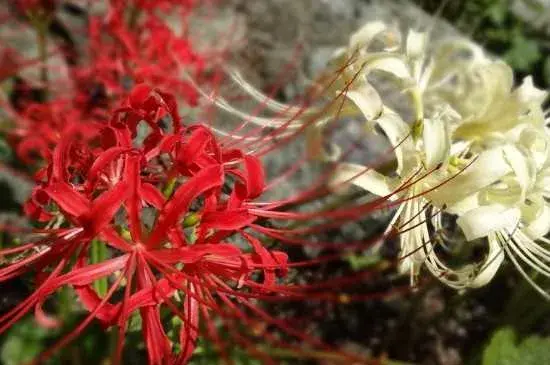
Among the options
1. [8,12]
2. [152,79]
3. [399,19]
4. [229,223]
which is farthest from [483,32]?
[229,223]

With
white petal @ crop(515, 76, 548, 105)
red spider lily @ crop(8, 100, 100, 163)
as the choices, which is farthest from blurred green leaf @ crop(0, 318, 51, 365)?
white petal @ crop(515, 76, 548, 105)

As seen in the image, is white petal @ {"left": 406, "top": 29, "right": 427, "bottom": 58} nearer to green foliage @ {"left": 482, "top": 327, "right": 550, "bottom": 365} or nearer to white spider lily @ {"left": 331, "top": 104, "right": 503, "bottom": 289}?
white spider lily @ {"left": 331, "top": 104, "right": 503, "bottom": 289}

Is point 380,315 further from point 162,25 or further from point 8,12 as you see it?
point 8,12

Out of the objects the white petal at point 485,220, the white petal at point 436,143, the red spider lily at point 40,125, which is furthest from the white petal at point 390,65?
the red spider lily at point 40,125

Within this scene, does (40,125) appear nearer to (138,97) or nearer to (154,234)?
(138,97)

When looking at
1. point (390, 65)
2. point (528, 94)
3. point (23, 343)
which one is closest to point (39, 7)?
point (23, 343)

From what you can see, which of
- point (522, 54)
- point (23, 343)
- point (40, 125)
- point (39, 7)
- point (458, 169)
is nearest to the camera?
point (458, 169)
